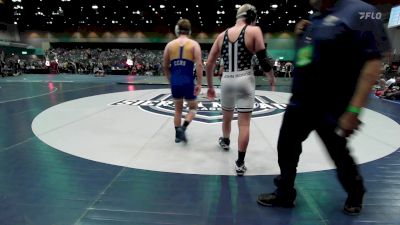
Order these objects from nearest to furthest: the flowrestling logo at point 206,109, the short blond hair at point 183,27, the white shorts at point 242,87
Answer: the white shorts at point 242,87 < the short blond hair at point 183,27 < the flowrestling logo at point 206,109

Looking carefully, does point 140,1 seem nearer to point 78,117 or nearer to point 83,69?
point 83,69

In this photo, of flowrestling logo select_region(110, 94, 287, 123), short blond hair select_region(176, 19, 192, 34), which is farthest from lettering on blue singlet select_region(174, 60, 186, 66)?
flowrestling logo select_region(110, 94, 287, 123)

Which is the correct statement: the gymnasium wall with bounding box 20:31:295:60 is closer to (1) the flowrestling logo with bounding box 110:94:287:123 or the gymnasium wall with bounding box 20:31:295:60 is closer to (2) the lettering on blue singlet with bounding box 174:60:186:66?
(1) the flowrestling logo with bounding box 110:94:287:123

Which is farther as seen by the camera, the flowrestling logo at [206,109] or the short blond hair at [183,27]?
the flowrestling logo at [206,109]

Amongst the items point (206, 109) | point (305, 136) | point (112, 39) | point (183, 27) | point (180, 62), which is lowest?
point (206, 109)

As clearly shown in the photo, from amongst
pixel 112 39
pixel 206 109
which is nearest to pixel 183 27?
pixel 206 109

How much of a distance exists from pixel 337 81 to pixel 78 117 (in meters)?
4.68

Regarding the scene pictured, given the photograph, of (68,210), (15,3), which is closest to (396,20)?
(68,210)

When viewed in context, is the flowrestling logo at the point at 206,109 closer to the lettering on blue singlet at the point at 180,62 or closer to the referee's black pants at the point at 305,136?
the lettering on blue singlet at the point at 180,62

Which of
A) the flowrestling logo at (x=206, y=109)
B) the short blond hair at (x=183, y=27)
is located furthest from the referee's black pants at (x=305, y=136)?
the flowrestling logo at (x=206, y=109)

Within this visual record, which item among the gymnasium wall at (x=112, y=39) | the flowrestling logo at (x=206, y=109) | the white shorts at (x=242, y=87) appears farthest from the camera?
the gymnasium wall at (x=112, y=39)

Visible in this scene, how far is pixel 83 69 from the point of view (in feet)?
78.0

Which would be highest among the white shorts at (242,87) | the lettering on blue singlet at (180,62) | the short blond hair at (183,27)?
the short blond hair at (183,27)

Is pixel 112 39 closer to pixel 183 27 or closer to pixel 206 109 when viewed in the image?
pixel 206 109
